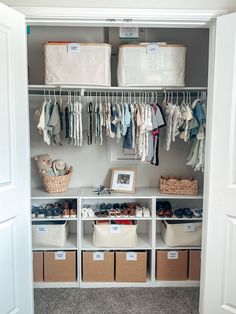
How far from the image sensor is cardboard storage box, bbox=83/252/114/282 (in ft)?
8.26

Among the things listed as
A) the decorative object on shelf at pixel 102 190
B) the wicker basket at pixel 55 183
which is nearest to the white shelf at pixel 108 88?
the wicker basket at pixel 55 183

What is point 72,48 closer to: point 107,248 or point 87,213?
point 87,213

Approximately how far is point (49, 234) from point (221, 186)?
1.57 metres

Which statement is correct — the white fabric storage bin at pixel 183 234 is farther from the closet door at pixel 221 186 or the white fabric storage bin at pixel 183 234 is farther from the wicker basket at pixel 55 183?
the wicker basket at pixel 55 183

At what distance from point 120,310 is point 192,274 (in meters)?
0.76

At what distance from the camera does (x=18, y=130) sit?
1771 millimetres

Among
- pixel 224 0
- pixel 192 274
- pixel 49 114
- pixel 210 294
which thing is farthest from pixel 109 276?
pixel 224 0

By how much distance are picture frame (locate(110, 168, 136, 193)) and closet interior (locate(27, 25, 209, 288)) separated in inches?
3.7

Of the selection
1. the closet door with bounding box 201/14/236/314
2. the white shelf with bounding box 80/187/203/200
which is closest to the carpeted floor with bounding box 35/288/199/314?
the closet door with bounding box 201/14/236/314

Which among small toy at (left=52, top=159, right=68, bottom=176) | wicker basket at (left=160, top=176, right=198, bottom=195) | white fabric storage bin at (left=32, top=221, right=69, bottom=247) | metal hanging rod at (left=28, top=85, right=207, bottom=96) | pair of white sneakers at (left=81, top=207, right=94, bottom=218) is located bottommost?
white fabric storage bin at (left=32, top=221, right=69, bottom=247)

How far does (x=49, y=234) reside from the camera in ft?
8.35

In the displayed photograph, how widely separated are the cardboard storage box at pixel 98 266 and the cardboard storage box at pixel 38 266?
1.28 feet

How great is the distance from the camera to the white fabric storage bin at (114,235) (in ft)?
8.25

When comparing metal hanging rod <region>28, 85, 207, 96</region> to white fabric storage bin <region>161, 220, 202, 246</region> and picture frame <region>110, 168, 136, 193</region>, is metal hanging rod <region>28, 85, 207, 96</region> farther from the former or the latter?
white fabric storage bin <region>161, 220, 202, 246</region>
